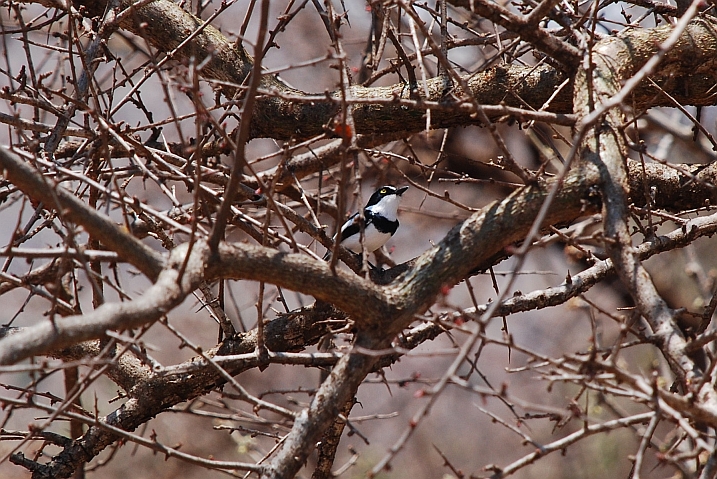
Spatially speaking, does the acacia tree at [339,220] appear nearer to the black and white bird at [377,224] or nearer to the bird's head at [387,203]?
the black and white bird at [377,224]

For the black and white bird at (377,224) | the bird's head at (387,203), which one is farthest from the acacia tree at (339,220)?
the bird's head at (387,203)

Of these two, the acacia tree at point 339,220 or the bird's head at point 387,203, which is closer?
the acacia tree at point 339,220

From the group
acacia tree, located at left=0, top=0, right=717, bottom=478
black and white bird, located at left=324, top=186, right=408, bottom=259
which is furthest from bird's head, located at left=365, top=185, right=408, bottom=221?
acacia tree, located at left=0, top=0, right=717, bottom=478

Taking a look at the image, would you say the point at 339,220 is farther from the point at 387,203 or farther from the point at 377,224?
the point at 387,203

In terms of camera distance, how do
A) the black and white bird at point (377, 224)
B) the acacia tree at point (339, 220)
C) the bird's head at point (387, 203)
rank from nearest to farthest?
the acacia tree at point (339, 220) → the black and white bird at point (377, 224) → the bird's head at point (387, 203)

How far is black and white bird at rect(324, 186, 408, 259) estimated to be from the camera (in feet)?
14.5

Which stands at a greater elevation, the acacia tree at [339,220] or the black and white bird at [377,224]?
the black and white bird at [377,224]

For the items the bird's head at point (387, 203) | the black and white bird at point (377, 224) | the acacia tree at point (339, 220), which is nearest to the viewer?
the acacia tree at point (339, 220)

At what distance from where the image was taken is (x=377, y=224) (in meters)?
4.59

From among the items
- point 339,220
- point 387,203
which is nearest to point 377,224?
point 387,203

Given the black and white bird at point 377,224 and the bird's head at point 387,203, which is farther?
the bird's head at point 387,203

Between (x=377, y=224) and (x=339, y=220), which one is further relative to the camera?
(x=377, y=224)

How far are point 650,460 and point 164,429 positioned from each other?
5.87 meters

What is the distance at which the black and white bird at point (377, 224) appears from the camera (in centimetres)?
442
